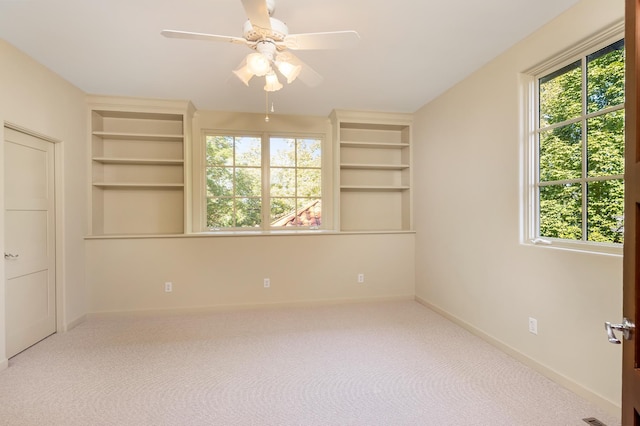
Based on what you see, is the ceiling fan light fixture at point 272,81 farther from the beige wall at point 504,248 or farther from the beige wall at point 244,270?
the beige wall at point 244,270

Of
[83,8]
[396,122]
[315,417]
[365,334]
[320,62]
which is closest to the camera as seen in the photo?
[315,417]

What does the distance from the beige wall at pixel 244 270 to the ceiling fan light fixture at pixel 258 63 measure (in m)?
2.28

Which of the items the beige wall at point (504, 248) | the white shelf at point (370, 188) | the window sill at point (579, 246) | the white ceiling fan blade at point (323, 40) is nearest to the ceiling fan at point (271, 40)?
the white ceiling fan blade at point (323, 40)

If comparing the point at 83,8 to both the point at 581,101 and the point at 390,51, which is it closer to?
the point at 390,51

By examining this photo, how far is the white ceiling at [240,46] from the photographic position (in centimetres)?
197

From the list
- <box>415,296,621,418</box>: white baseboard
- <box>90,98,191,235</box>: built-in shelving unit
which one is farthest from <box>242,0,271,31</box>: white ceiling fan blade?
<box>415,296,621,418</box>: white baseboard

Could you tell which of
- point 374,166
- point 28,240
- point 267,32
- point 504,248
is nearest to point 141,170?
point 28,240

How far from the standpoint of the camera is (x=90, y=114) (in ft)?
11.3

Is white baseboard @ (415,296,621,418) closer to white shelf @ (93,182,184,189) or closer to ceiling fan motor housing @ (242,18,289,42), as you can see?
ceiling fan motor housing @ (242,18,289,42)

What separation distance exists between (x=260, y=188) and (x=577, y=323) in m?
3.46

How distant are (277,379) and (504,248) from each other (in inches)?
83.8

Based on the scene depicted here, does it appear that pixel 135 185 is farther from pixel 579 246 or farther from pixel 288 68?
pixel 579 246

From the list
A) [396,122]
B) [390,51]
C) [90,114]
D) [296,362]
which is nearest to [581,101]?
[390,51]

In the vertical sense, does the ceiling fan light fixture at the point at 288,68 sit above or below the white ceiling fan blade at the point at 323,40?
below
